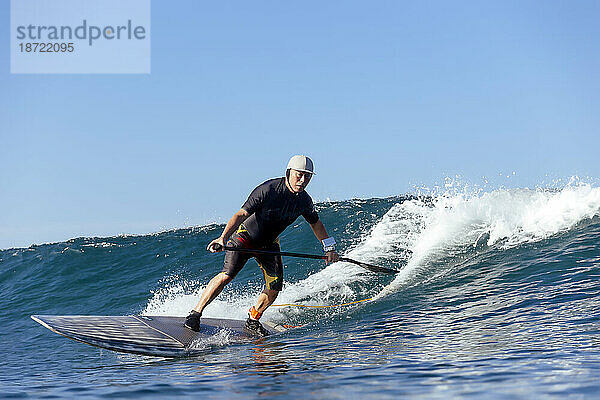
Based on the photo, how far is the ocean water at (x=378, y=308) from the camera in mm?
3363

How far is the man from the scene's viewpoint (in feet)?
18.8

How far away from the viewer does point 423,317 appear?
585 centimetres

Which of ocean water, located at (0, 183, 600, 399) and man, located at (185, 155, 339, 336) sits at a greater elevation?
man, located at (185, 155, 339, 336)

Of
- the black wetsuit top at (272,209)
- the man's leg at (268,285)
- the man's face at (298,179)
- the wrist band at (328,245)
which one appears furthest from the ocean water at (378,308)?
the man's face at (298,179)

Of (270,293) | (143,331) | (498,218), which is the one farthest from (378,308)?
(498,218)

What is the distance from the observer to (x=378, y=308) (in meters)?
6.64

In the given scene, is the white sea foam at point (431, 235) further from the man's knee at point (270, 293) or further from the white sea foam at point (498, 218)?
the man's knee at point (270, 293)

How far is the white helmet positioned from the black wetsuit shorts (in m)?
0.98

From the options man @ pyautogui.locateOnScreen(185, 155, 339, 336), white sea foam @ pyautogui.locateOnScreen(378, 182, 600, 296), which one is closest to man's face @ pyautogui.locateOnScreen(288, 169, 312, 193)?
man @ pyautogui.locateOnScreen(185, 155, 339, 336)

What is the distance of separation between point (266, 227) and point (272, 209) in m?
0.25

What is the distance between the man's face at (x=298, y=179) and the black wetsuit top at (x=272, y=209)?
0.12 m

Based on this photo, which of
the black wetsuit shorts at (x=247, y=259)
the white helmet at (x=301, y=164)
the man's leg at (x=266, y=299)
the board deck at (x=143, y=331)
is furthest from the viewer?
the man's leg at (x=266, y=299)

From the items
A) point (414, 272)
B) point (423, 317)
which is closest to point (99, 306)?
point (414, 272)

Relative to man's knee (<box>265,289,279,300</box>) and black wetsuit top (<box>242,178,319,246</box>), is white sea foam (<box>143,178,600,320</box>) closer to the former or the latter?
man's knee (<box>265,289,279,300</box>)
